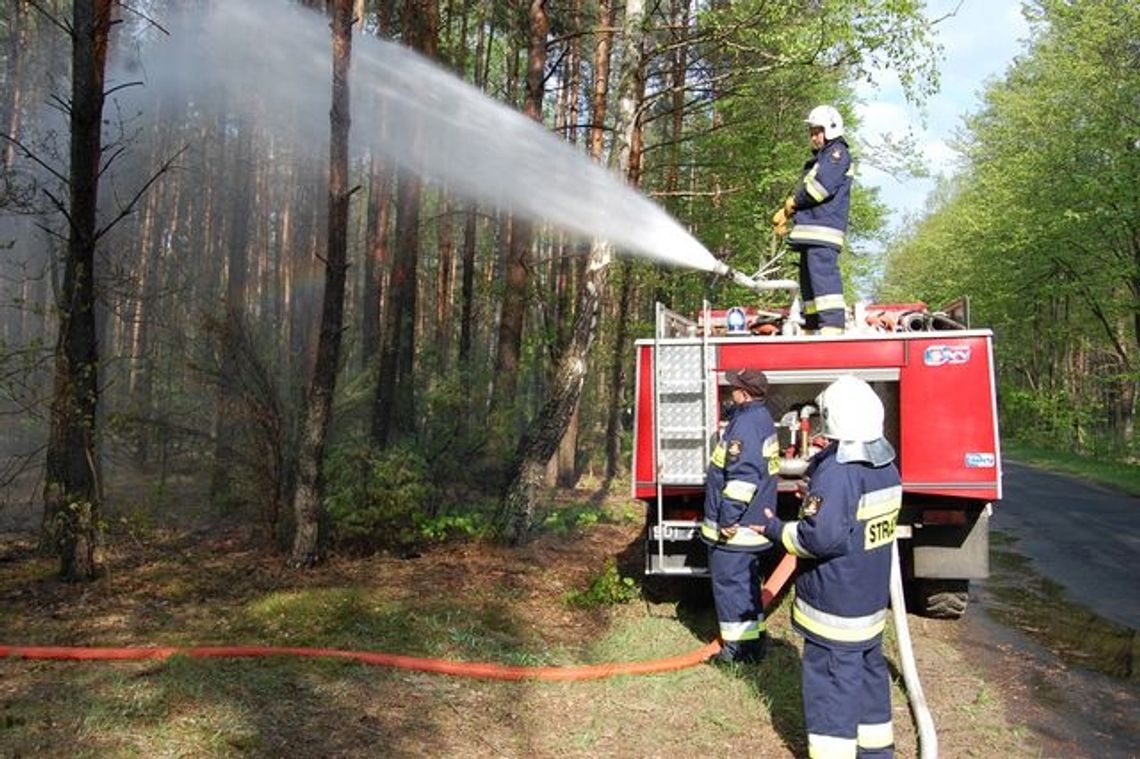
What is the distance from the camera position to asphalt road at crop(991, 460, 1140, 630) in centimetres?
776

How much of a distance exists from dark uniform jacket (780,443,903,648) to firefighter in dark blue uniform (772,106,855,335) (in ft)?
8.83

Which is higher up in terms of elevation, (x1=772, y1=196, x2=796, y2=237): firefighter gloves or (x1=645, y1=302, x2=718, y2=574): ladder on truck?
(x1=772, y1=196, x2=796, y2=237): firefighter gloves

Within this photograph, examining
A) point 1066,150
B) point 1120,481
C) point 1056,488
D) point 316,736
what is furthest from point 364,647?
point 1066,150

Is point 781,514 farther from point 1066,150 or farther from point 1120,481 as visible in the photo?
point 1066,150

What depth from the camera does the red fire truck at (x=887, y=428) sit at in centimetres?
589

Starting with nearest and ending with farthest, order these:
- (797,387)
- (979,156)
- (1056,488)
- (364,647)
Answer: (364,647) → (797,387) → (1056,488) → (979,156)

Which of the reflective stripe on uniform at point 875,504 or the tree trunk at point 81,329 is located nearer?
the reflective stripe on uniform at point 875,504

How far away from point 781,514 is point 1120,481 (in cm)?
1505

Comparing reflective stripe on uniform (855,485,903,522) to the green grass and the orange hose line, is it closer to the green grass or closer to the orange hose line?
the orange hose line

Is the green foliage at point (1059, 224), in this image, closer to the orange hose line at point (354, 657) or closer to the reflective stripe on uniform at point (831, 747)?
the orange hose line at point (354, 657)

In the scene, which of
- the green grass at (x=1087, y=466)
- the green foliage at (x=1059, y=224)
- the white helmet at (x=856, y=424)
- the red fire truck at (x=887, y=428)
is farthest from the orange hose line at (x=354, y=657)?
the green foliage at (x=1059, y=224)

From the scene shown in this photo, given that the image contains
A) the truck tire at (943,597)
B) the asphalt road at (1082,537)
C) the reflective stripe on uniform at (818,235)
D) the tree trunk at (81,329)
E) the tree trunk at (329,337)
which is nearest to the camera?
the reflective stripe on uniform at (818,235)

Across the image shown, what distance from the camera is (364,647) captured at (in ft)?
18.0

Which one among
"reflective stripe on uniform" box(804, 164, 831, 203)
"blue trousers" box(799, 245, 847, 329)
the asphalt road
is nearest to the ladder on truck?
"blue trousers" box(799, 245, 847, 329)
